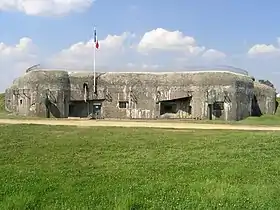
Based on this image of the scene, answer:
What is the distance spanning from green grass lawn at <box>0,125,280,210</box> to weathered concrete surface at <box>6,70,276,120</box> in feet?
62.4

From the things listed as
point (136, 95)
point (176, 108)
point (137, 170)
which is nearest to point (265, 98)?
point (176, 108)

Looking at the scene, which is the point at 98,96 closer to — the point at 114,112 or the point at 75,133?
the point at 114,112

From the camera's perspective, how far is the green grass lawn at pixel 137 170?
37.0ft

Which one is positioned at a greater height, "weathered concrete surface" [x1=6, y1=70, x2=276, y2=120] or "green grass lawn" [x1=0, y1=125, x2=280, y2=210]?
"weathered concrete surface" [x1=6, y1=70, x2=276, y2=120]

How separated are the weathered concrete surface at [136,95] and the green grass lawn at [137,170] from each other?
19.0m

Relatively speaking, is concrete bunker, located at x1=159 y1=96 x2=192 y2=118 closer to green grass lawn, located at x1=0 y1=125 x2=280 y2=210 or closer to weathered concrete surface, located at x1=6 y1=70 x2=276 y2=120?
weathered concrete surface, located at x1=6 y1=70 x2=276 y2=120

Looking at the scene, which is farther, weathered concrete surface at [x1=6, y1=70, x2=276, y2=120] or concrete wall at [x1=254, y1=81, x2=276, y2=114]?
concrete wall at [x1=254, y1=81, x2=276, y2=114]

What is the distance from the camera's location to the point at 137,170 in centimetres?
1395

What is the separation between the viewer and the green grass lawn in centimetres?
1127

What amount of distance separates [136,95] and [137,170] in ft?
88.0

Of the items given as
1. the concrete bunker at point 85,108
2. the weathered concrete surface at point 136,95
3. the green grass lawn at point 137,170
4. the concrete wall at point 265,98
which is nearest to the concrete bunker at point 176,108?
the weathered concrete surface at point 136,95

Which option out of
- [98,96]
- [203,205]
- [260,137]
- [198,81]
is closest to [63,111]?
[98,96]

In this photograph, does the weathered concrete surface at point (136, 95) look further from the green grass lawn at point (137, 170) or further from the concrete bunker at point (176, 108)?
the green grass lawn at point (137, 170)

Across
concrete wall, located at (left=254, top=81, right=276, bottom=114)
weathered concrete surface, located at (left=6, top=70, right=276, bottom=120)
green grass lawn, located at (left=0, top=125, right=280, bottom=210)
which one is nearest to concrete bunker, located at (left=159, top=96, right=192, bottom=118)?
weathered concrete surface, located at (left=6, top=70, right=276, bottom=120)
